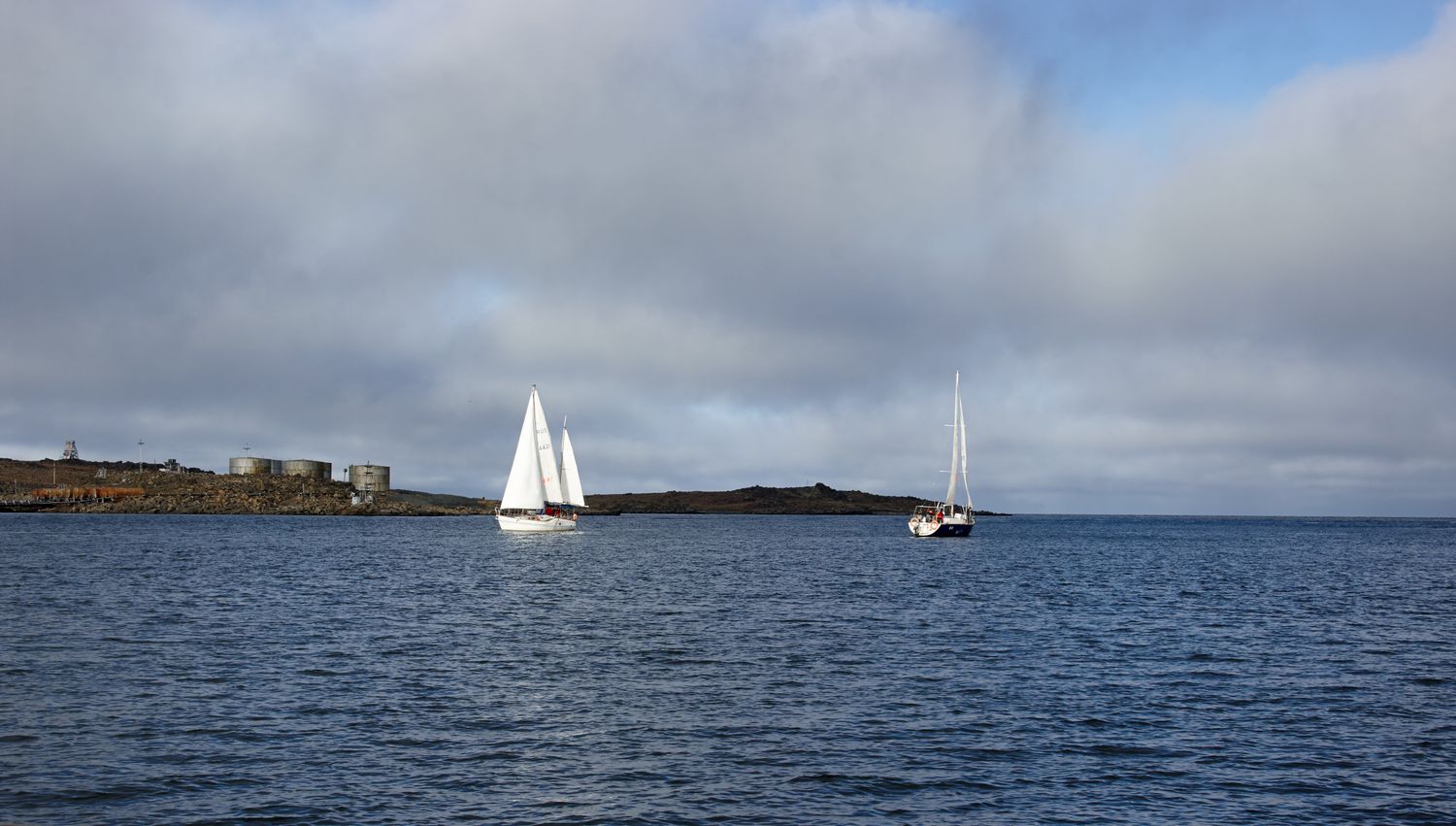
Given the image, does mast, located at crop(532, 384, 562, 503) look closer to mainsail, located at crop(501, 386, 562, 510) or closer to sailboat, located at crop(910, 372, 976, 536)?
mainsail, located at crop(501, 386, 562, 510)

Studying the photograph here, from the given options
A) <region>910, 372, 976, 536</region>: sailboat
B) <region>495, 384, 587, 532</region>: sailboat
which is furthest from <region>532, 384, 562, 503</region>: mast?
<region>910, 372, 976, 536</region>: sailboat

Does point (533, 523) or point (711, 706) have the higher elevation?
point (533, 523)

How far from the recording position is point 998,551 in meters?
127

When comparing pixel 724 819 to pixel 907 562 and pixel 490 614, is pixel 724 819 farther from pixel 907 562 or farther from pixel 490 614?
pixel 907 562

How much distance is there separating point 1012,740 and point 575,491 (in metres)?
130

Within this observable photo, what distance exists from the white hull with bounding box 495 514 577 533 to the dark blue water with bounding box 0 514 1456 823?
70041mm

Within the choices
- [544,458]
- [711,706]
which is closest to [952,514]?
[544,458]

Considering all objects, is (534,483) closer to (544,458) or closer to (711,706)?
(544,458)

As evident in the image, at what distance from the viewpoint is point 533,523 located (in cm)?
13838

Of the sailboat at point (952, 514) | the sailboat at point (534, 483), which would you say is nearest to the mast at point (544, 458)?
the sailboat at point (534, 483)

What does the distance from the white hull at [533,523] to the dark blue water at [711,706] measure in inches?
2758

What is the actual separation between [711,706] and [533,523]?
111271 mm

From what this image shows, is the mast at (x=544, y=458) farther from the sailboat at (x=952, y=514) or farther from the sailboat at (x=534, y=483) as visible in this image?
the sailboat at (x=952, y=514)

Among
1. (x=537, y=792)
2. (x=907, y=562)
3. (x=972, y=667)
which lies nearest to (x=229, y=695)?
(x=537, y=792)
